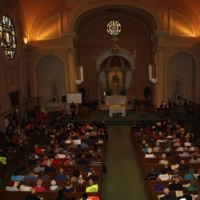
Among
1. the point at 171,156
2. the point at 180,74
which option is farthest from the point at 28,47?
the point at 171,156

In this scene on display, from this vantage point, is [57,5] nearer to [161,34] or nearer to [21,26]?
[21,26]

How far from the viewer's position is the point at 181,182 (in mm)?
9148

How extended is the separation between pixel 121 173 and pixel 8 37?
1377 centimetres

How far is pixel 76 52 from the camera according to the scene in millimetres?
26688

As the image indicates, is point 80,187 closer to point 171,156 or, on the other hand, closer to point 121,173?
point 121,173

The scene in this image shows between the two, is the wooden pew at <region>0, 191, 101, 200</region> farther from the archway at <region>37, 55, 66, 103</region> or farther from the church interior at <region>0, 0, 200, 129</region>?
the archway at <region>37, 55, 66, 103</region>

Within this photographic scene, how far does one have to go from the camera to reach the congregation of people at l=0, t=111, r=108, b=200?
8.88 metres

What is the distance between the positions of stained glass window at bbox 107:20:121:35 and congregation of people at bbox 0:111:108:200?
1580 cm

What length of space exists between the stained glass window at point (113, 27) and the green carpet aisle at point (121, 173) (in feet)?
51.8

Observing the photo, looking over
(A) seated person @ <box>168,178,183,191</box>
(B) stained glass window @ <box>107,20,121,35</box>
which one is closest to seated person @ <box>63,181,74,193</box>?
(A) seated person @ <box>168,178,183,191</box>

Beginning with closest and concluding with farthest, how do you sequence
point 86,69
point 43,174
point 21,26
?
point 43,174 → point 21,26 → point 86,69

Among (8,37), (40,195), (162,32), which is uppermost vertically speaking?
(162,32)

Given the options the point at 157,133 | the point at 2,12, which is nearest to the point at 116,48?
the point at 2,12

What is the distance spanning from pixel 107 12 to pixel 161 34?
6.47 meters
